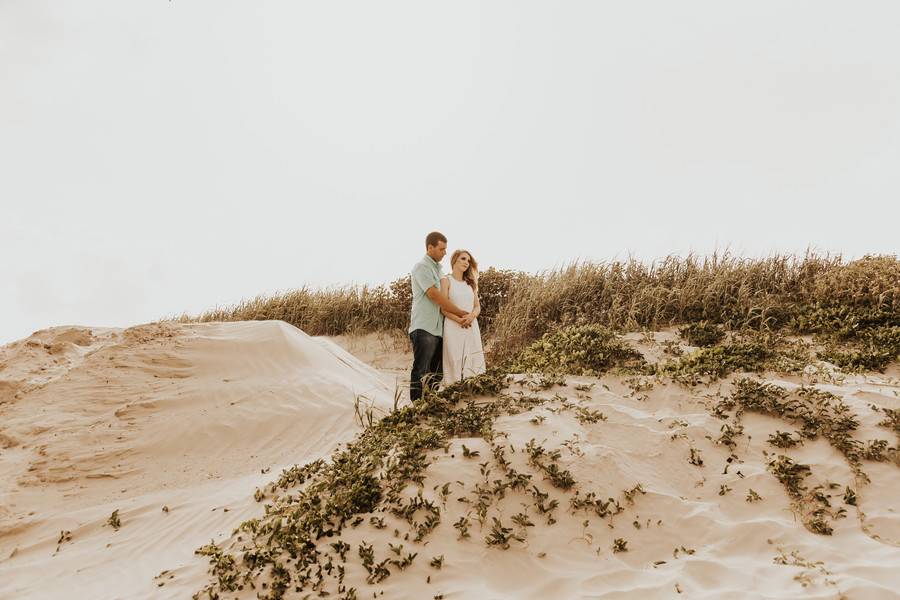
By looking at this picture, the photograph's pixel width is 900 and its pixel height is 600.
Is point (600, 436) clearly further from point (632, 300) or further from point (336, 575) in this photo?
point (632, 300)

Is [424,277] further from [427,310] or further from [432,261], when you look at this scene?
[427,310]

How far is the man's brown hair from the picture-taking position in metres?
6.52

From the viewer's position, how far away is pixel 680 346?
731 centimetres

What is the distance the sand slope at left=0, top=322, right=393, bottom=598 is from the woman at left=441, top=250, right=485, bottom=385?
1.57 metres

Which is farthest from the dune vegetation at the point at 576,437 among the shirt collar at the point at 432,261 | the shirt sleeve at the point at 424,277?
the shirt collar at the point at 432,261

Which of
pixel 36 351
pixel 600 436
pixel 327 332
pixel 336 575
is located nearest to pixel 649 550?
pixel 600 436

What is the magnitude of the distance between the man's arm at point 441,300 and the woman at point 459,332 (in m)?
0.06

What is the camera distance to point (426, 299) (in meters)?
6.51

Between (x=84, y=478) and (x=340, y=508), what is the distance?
3940mm

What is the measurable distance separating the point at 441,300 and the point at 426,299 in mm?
230

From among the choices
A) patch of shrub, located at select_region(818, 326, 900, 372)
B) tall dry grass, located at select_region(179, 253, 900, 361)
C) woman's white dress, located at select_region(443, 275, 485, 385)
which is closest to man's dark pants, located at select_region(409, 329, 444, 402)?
woman's white dress, located at select_region(443, 275, 485, 385)

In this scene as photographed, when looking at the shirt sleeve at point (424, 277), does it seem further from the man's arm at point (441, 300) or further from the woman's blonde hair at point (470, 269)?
the woman's blonde hair at point (470, 269)

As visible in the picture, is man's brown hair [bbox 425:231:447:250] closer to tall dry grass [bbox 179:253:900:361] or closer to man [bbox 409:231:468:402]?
man [bbox 409:231:468:402]

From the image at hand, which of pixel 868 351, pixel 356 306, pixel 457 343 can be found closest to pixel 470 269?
pixel 457 343
